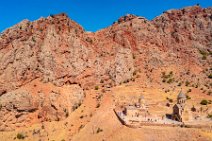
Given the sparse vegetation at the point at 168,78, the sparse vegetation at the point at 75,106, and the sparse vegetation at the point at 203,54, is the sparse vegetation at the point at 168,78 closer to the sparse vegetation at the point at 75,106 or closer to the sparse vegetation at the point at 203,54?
the sparse vegetation at the point at 203,54

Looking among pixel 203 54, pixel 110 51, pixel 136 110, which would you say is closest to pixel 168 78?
pixel 203 54

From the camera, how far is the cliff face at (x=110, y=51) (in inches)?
3113

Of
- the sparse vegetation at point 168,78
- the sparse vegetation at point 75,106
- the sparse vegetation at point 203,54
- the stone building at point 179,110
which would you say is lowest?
the stone building at point 179,110

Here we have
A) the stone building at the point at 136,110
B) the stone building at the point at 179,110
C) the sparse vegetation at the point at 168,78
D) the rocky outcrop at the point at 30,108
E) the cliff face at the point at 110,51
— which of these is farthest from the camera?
the sparse vegetation at the point at 168,78

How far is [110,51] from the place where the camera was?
88250 mm

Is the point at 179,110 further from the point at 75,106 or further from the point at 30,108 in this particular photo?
the point at 30,108

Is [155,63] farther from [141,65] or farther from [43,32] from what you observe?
[43,32]

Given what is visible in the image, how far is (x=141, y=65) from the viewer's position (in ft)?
292

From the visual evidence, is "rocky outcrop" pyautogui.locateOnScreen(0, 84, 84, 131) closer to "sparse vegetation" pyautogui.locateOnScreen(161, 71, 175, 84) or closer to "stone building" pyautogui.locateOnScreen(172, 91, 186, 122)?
"stone building" pyautogui.locateOnScreen(172, 91, 186, 122)

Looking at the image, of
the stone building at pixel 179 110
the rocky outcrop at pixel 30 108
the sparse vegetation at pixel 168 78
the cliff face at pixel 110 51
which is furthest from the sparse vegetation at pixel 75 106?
the sparse vegetation at pixel 168 78

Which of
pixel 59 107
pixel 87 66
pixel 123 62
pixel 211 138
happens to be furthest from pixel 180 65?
pixel 211 138

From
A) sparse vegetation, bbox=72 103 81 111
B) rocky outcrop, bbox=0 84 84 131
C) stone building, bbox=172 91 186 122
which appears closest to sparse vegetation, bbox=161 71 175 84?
stone building, bbox=172 91 186 122

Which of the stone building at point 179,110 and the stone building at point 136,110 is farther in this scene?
the stone building at point 136,110

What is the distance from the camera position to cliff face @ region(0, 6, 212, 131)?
79062 mm
